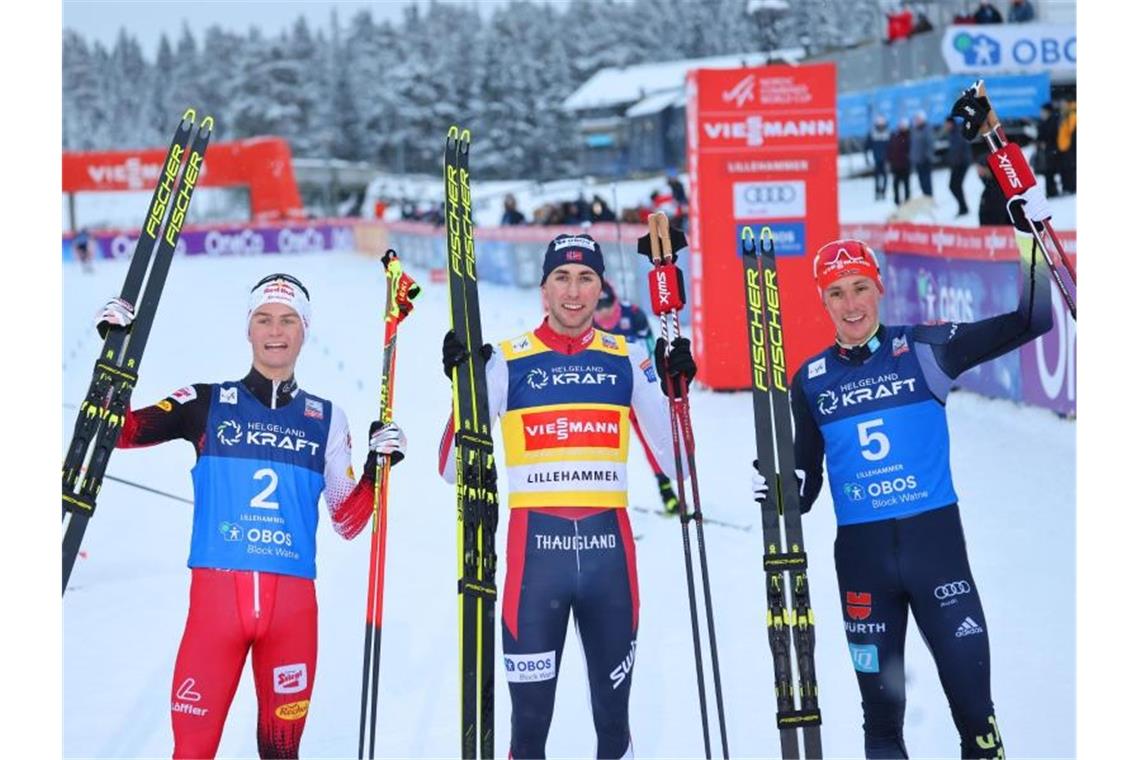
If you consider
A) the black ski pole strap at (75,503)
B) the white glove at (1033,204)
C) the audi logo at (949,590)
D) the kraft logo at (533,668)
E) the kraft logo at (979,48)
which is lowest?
the kraft logo at (533,668)

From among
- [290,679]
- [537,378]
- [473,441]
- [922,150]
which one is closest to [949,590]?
[537,378]

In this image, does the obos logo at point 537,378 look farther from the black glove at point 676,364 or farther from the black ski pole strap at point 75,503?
the black ski pole strap at point 75,503

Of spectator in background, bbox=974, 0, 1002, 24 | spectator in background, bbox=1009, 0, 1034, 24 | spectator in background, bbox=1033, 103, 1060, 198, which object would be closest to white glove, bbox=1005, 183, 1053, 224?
spectator in background, bbox=1033, 103, 1060, 198

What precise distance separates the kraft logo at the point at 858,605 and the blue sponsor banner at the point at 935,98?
58.1ft

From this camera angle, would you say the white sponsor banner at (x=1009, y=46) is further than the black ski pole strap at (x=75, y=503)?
Yes

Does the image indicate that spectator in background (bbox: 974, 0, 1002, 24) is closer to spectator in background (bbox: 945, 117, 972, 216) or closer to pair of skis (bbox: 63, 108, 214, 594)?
spectator in background (bbox: 945, 117, 972, 216)

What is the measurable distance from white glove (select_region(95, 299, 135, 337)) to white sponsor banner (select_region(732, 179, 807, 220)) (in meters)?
10.2

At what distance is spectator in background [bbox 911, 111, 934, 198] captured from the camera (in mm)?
22872

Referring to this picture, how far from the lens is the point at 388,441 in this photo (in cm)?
460

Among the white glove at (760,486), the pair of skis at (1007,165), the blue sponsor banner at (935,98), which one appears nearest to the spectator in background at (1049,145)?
the blue sponsor banner at (935,98)

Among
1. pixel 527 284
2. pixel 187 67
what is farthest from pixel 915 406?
pixel 187 67

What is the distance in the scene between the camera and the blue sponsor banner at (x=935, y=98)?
80.8 feet
